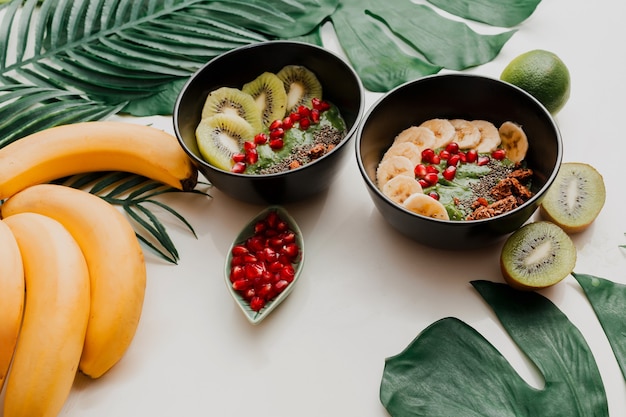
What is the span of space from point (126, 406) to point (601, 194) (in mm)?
1254

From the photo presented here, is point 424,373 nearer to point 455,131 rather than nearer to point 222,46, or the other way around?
point 455,131

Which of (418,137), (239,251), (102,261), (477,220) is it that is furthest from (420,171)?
(102,261)

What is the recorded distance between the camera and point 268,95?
184cm

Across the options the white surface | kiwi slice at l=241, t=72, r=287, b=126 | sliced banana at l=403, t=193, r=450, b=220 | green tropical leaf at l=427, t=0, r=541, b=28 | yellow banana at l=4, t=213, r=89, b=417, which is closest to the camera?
yellow banana at l=4, t=213, r=89, b=417

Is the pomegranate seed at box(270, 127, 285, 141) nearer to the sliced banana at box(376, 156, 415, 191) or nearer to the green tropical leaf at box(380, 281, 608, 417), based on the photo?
the sliced banana at box(376, 156, 415, 191)

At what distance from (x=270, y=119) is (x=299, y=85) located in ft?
0.46

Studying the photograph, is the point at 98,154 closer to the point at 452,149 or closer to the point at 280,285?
the point at 280,285

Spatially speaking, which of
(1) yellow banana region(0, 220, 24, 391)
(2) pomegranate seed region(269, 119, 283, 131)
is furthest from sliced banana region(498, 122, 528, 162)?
(1) yellow banana region(0, 220, 24, 391)

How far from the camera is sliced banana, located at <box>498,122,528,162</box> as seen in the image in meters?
1.66

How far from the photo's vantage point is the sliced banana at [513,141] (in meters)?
1.66

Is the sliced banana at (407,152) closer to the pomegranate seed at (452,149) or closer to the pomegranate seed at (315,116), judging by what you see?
the pomegranate seed at (452,149)

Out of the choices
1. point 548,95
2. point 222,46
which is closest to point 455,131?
Answer: point 548,95

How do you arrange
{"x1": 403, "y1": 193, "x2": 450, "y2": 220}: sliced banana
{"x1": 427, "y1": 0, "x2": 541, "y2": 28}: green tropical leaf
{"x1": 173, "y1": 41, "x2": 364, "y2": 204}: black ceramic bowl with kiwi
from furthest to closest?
1. {"x1": 427, "y1": 0, "x2": 541, "y2": 28}: green tropical leaf
2. {"x1": 173, "y1": 41, "x2": 364, "y2": 204}: black ceramic bowl with kiwi
3. {"x1": 403, "y1": 193, "x2": 450, "y2": 220}: sliced banana

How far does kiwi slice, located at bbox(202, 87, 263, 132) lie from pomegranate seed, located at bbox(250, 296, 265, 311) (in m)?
0.55
